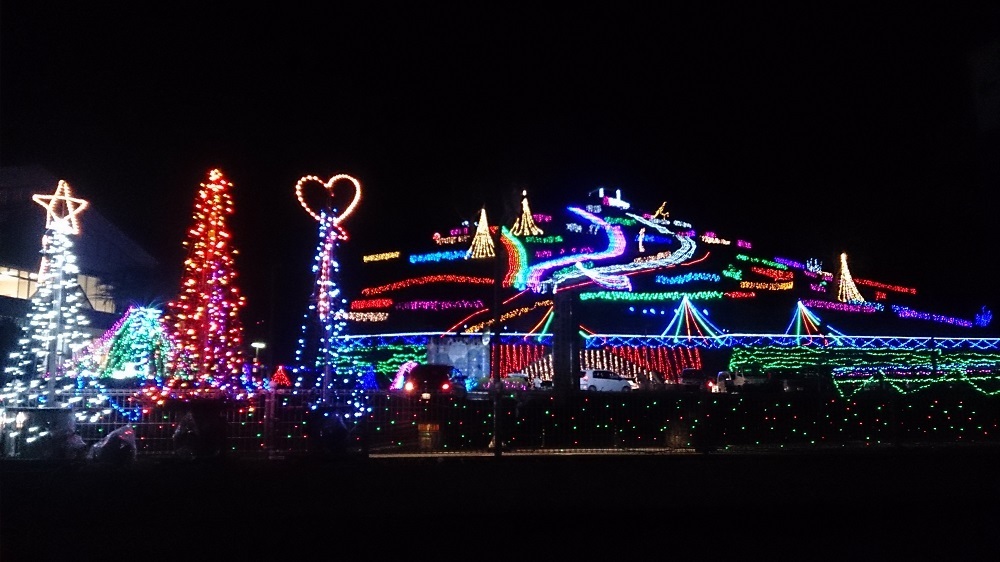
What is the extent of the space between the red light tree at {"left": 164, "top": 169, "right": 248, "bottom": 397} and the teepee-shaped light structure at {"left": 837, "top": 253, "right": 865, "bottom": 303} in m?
47.2

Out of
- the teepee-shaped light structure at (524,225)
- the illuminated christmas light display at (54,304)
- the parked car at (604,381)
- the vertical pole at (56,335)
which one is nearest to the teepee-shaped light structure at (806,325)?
the teepee-shaped light structure at (524,225)

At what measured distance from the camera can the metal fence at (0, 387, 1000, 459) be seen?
1126cm

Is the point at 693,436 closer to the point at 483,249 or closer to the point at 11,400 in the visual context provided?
the point at 11,400

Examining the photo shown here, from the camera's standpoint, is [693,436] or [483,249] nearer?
[693,436]

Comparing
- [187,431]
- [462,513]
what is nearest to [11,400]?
[187,431]

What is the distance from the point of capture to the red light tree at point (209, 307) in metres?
12.8

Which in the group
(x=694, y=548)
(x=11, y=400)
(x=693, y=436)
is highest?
(x=11, y=400)

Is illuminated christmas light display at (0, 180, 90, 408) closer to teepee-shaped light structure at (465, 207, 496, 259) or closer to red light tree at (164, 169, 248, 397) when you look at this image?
red light tree at (164, 169, 248, 397)

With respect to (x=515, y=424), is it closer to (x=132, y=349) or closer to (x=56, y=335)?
(x=56, y=335)

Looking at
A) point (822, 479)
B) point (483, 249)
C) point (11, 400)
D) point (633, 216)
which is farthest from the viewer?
point (633, 216)

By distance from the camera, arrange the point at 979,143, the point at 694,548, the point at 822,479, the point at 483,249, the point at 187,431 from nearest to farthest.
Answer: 1. the point at 979,143
2. the point at 694,548
3. the point at 822,479
4. the point at 187,431
5. the point at 483,249

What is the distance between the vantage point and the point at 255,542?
23.3ft

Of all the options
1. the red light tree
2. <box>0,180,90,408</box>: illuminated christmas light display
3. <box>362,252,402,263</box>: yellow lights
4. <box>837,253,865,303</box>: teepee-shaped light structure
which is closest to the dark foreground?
the red light tree

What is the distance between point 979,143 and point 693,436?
7725 millimetres
